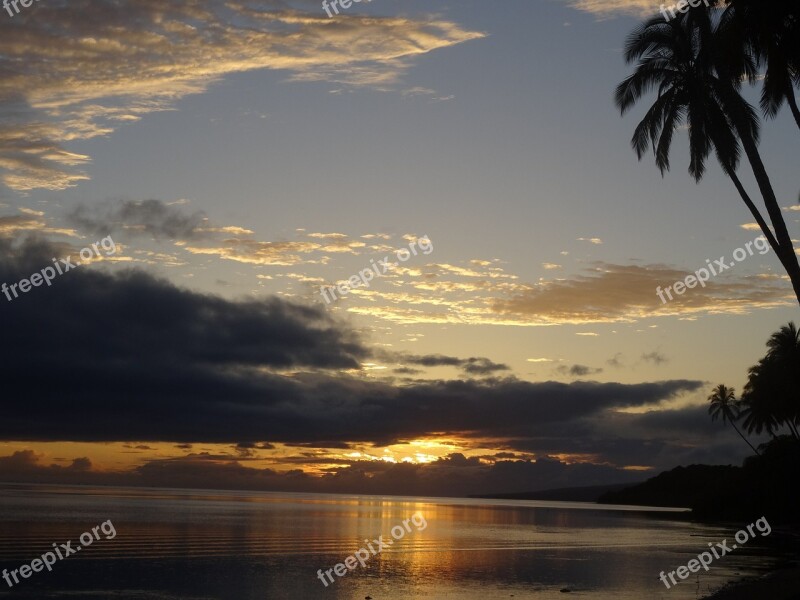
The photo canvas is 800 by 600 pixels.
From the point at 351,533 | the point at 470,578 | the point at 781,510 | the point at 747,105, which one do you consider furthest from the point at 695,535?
the point at 747,105

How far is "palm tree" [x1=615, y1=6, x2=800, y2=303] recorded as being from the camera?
A: 32.2 metres

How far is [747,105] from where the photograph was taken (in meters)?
34.1

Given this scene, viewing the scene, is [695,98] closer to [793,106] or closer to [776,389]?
[793,106]

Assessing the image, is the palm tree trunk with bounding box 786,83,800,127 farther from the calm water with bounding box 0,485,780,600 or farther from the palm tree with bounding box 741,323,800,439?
the palm tree with bounding box 741,323,800,439

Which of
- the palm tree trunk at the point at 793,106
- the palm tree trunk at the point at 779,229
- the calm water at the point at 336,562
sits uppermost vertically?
the palm tree trunk at the point at 793,106

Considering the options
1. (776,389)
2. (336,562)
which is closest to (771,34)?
(336,562)

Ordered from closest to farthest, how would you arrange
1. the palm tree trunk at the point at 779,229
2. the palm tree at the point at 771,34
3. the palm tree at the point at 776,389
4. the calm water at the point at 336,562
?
the palm tree at the point at 771,34, the palm tree trunk at the point at 779,229, the calm water at the point at 336,562, the palm tree at the point at 776,389

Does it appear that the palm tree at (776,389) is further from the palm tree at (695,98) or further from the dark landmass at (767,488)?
the palm tree at (695,98)

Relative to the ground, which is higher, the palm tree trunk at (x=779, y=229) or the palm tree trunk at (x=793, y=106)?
the palm tree trunk at (x=793, y=106)

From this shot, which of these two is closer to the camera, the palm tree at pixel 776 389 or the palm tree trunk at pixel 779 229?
the palm tree trunk at pixel 779 229

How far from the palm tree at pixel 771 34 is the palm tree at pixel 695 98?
17.1 feet

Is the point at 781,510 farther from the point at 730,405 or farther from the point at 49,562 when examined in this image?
the point at 49,562

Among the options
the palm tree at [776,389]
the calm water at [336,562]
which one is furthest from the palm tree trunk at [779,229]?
the palm tree at [776,389]

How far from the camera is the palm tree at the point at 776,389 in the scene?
85.3m
